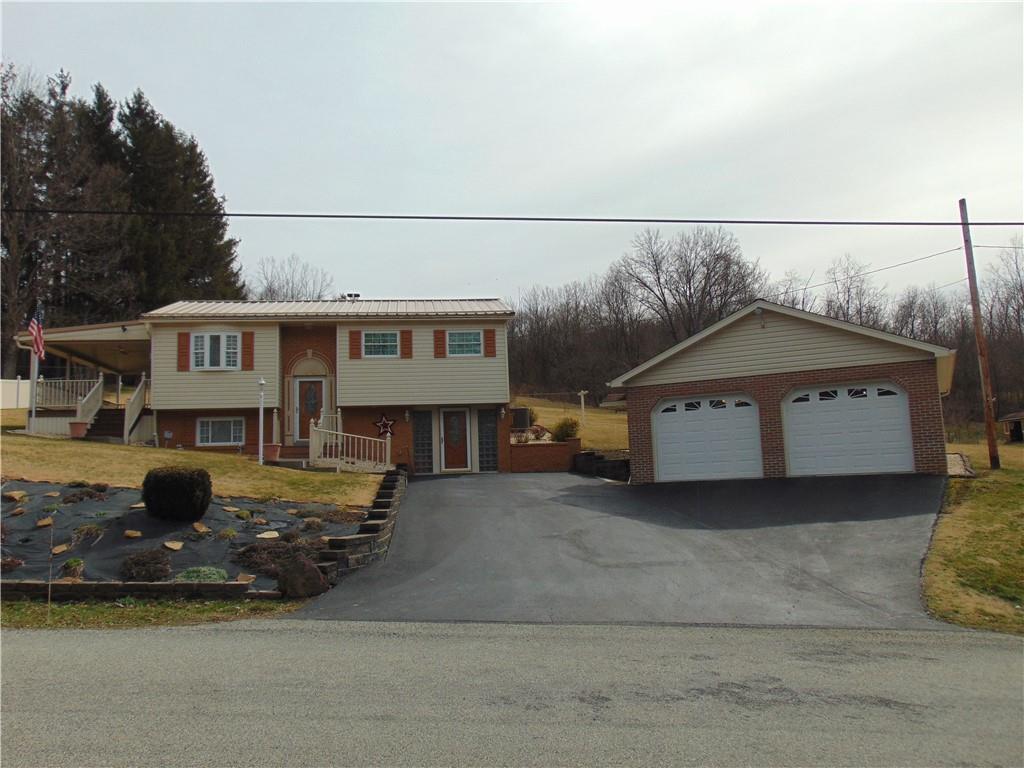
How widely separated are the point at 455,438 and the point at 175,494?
1353cm

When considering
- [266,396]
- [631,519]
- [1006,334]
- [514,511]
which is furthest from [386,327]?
[1006,334]

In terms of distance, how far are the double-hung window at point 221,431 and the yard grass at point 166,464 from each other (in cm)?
438

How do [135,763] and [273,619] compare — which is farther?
[273,619]

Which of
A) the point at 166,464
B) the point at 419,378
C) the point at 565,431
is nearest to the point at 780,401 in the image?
the point at 565,431

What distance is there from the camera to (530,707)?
581 centimetres

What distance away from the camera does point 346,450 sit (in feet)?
75.7

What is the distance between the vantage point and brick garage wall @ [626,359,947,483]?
682 inches

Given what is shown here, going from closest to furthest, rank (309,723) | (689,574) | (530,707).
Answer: (309,723) → (530,707) → (689,574)

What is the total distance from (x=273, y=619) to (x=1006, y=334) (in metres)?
53.7

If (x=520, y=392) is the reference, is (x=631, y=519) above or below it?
below

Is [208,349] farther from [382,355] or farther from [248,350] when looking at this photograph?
[382,355]

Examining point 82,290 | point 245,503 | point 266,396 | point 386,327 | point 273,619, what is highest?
point 82,290

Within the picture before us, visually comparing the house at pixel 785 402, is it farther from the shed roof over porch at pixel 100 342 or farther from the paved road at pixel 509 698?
the shed roof over porch at pixel 100 342

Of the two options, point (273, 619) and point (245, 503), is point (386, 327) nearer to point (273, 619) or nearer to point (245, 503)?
point (245, 503)
